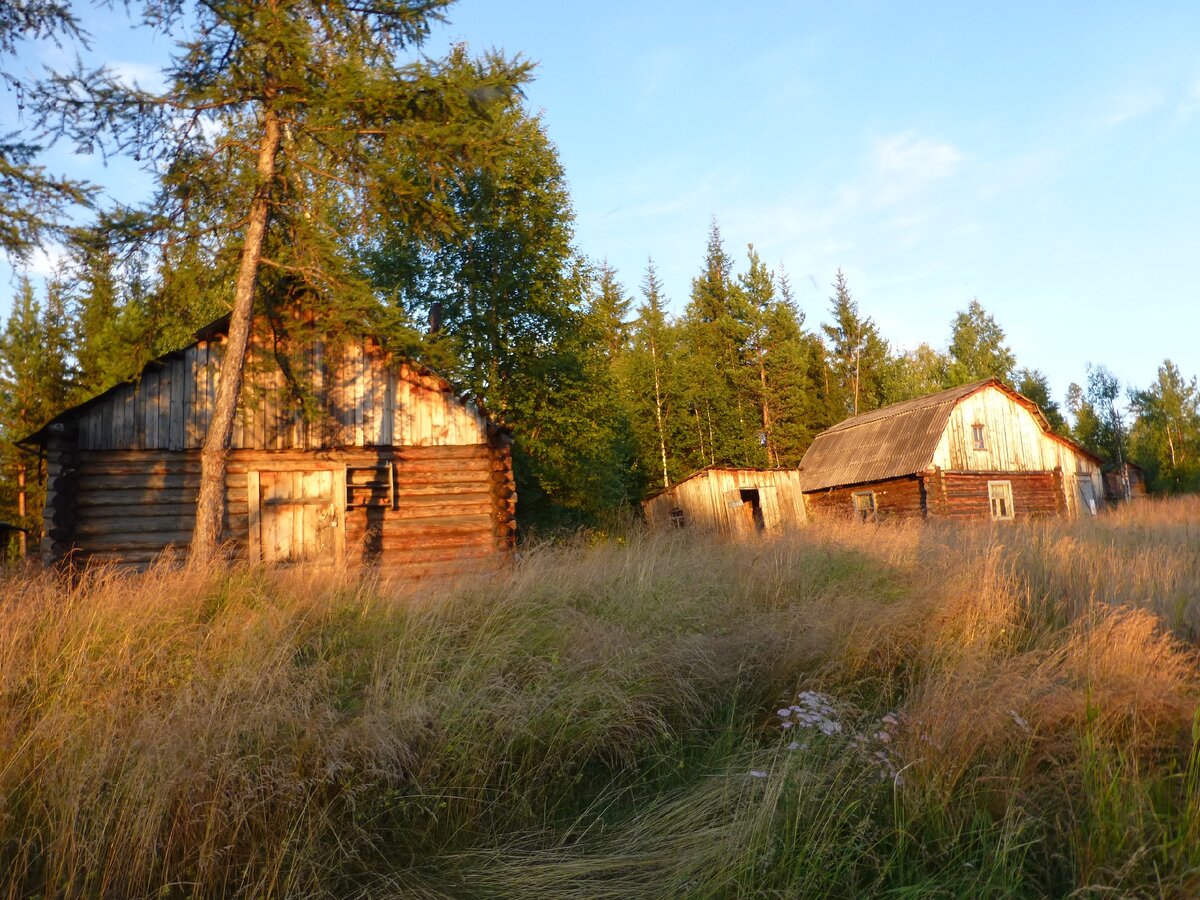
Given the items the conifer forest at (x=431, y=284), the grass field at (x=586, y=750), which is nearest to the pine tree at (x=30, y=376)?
the conifer forest at (x=431, y=284)

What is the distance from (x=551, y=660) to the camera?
492 cm

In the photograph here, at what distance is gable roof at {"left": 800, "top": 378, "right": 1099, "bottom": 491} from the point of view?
23406 mm

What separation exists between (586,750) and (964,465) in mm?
22373

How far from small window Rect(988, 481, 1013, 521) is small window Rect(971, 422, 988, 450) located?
3.87ft

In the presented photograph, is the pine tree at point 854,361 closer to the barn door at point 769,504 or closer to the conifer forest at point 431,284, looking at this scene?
the conifer forest at point 431,284

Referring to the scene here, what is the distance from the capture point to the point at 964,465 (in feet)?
77.0

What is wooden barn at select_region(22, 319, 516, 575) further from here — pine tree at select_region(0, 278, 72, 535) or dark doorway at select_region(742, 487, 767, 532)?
pine tree at select_region(0, 278, 72, 535)

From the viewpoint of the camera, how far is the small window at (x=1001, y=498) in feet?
79.1

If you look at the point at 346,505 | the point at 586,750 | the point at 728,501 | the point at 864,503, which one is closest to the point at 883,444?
the point at 864,503

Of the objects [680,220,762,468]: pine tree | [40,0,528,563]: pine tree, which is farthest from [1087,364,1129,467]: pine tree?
[40,0,528,563]: pine tree

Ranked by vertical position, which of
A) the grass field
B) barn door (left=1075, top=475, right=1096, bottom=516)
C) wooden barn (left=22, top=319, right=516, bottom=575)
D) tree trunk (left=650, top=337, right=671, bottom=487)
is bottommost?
the grass field

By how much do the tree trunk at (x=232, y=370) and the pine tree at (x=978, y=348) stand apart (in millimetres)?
40315

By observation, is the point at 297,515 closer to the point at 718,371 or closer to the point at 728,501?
the point at 728,501

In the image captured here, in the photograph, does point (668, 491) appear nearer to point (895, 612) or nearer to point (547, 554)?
point (547, 554)
